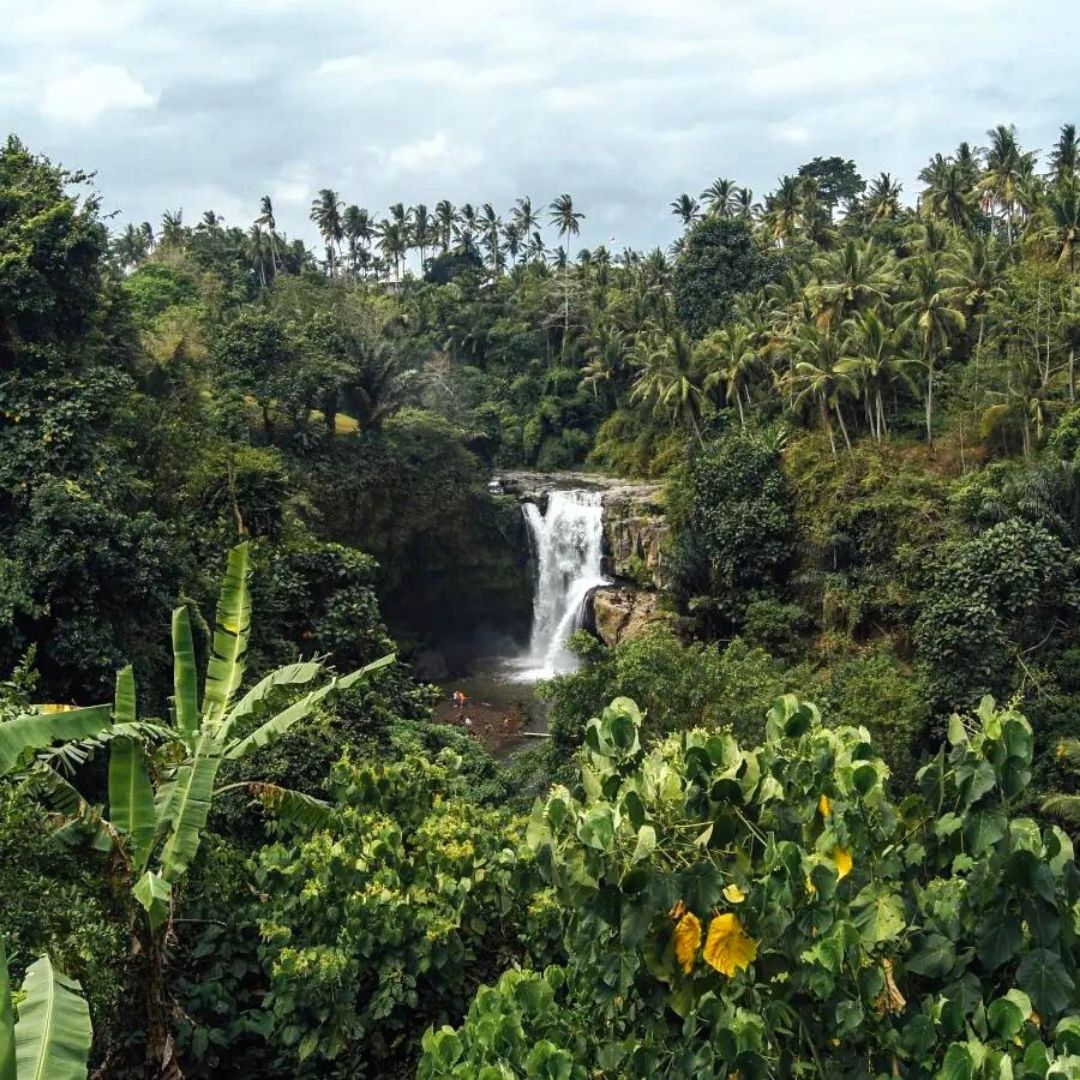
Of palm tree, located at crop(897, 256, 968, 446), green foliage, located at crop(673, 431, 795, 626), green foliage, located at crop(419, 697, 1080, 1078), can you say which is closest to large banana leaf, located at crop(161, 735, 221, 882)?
green foliage, located at crop(419, 697, 1080, 1078)

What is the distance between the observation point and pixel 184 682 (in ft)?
28.1

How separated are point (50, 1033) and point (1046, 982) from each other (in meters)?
4.25

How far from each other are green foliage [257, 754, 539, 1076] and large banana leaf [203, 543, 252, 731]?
153 centimetres

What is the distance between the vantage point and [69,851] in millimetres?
8281

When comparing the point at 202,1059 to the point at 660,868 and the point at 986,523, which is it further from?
the point at 986,523

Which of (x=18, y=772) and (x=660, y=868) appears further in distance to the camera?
(x=18, y=772)

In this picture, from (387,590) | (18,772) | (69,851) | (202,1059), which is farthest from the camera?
(387,590)

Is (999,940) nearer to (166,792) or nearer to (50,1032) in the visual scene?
(50,1032)

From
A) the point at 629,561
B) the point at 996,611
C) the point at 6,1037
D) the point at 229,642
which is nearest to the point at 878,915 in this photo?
the point at 6,1037

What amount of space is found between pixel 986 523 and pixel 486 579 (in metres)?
18.8

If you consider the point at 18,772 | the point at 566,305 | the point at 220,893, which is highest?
the point at 566,305

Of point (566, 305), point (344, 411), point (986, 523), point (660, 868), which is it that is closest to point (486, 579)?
point (344, 411)

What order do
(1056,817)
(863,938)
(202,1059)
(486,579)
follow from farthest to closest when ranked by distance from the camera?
(486,579)
(1056,817)
(202,1059)
(863,938)

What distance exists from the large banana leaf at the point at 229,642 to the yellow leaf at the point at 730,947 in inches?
232
